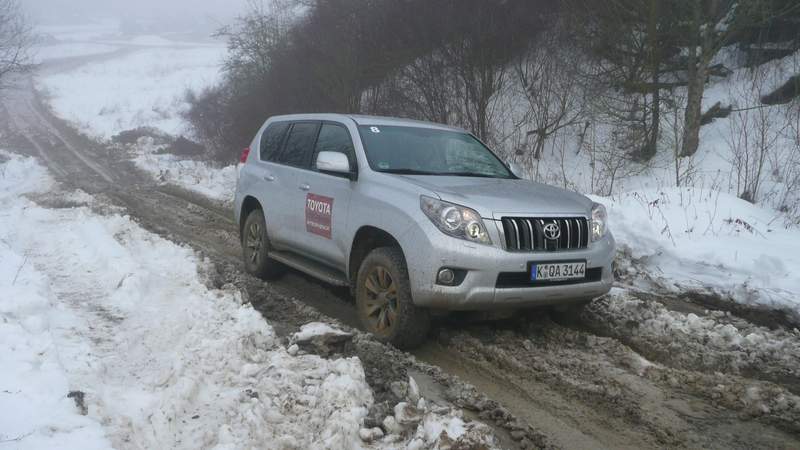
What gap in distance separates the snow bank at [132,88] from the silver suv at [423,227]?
22986 mm

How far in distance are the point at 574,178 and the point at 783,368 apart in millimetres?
9976

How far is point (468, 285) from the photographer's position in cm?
415

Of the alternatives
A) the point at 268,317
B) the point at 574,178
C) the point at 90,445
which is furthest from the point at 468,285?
the point at 574,178

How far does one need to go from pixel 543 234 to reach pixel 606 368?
102 centimetres

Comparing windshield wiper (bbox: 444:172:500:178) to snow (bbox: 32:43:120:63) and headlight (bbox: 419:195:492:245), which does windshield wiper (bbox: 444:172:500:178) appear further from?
snow (bbox: 32:43:120:63)

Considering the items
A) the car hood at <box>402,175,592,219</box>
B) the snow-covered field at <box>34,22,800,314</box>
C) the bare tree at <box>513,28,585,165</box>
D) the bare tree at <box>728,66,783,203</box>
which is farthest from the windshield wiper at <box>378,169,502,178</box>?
the bare tree at <box>513,28,585,165</box>

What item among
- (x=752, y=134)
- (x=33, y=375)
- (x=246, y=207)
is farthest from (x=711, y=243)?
(x=752, y=134)

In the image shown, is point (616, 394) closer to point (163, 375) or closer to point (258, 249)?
point (163, 375)

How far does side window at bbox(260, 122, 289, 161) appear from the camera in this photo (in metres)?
6.70

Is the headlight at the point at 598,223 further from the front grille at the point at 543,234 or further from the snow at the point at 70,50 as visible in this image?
the snow at the point at 70,50

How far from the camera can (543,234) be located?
14.2 ft

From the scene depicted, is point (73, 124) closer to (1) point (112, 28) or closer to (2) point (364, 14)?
(2) point (364, 14)

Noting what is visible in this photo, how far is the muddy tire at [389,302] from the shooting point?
4.40m

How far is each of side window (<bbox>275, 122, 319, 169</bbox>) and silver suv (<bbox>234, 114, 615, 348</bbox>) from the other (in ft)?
0.05
